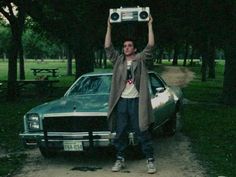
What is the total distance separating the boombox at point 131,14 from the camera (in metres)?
7.48

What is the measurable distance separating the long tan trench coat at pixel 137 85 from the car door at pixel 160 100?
165cm

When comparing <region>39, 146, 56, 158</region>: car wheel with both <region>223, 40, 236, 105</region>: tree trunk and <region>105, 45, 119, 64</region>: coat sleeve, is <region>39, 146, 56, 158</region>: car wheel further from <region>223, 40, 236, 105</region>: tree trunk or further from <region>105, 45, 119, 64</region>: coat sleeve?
<region>223, 40, 236, 105</region>: tree trunk

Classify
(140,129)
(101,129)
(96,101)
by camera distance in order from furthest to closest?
(96,101), (101,129), (140,129)

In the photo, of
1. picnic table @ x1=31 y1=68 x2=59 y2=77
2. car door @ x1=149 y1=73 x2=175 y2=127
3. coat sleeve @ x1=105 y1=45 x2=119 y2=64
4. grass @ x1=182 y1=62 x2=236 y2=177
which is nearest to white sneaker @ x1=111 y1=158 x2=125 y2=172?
grass @ x1=182 y1=62 x2=236 y2=177

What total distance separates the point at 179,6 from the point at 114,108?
1154 centimetres

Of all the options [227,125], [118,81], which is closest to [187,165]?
[118,81]

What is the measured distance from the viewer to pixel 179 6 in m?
18.7

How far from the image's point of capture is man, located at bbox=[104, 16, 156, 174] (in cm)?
770

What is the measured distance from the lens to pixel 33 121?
8.59 metres

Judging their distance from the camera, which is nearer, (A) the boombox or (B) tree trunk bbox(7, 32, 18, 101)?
(A) the boombox

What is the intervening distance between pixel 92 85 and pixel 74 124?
71.2 inches

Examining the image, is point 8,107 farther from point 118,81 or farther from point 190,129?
point 118,81

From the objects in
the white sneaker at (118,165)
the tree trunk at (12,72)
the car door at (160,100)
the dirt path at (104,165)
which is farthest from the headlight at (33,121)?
the tree trunk at (12,72)

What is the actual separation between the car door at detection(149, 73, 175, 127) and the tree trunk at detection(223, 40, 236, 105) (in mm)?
7830
